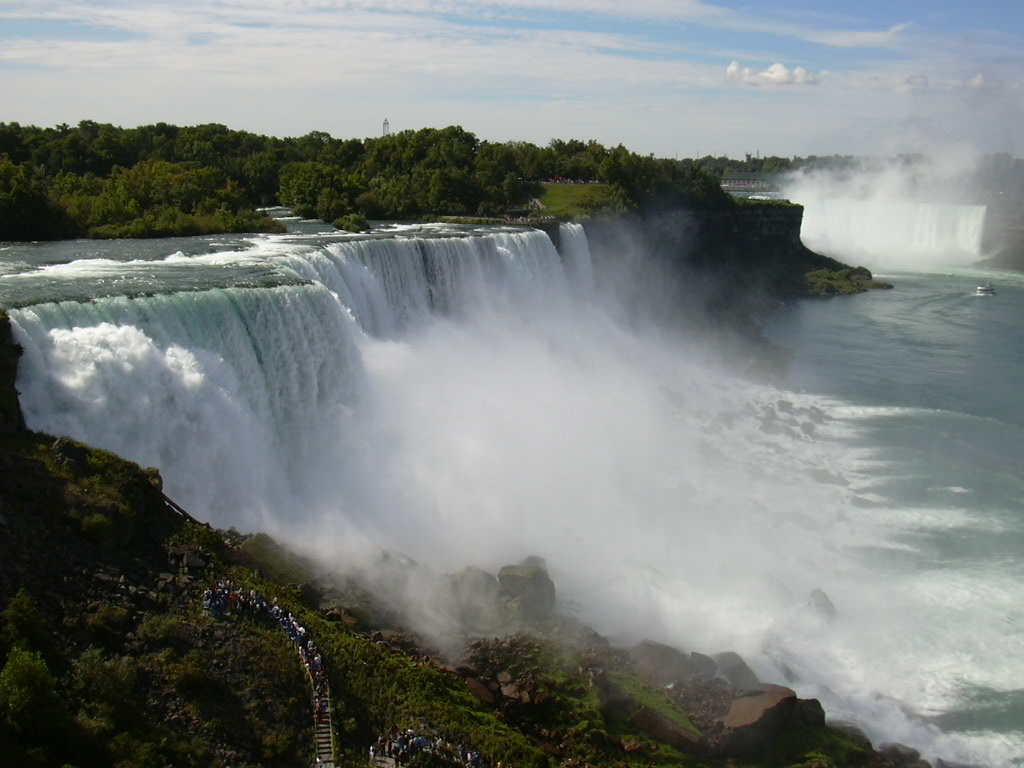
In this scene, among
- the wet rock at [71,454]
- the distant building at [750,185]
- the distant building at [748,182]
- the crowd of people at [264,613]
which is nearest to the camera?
the crowd of people at [264,613]

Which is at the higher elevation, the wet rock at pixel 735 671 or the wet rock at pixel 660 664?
the wet rock at pixel 660 664

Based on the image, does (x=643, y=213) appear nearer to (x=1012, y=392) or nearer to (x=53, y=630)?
(x=1012, y=392)

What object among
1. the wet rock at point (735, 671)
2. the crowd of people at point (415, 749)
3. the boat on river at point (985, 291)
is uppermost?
the boat on river at point (985, 291)

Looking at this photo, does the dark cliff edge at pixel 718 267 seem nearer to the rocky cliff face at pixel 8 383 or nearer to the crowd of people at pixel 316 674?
the crowd of people at pixel 316 674

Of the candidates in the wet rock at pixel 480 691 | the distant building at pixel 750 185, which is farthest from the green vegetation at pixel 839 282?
the wet rock at pixel 480 691

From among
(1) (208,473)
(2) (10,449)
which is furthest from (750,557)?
(2) (10,449)

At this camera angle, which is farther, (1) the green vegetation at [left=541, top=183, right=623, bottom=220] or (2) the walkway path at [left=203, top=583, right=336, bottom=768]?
(1) the green vegetation at [left=541, top=183, right=623, bottom=220]

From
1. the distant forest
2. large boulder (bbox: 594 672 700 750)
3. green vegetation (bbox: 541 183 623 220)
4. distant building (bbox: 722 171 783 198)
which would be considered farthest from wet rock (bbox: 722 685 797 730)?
distant building (bbox: 722 171 783 198)

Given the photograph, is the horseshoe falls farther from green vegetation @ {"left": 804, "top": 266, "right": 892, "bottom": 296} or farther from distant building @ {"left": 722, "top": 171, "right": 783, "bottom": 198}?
distant building @ {"left": 722, "top": 171, "right": 783, "bottom": 198}
